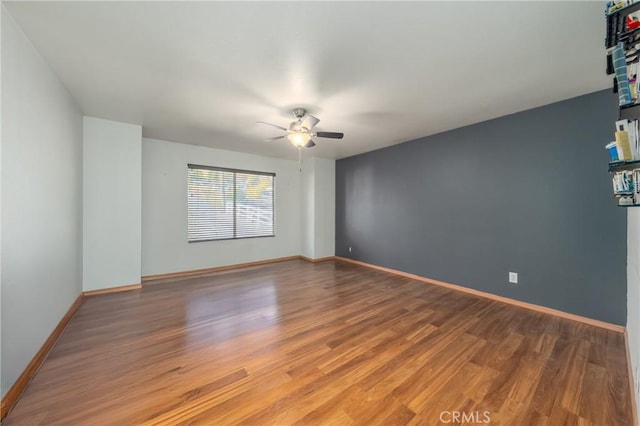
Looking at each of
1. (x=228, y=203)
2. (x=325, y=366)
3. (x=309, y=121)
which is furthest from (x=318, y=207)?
(x=325, y=366)

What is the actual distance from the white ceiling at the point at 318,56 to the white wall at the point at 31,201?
0.77 ft

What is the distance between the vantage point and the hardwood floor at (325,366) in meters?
1.43

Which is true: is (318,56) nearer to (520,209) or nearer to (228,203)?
(520,209)

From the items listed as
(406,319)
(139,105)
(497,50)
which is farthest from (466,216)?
(139,105)

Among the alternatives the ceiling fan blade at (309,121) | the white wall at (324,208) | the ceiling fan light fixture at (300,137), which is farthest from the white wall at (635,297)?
the white wall at (324,208)

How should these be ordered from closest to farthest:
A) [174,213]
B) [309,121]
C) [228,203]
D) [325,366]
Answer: [325,366] < [309,121] < [174,213] < [228,203]

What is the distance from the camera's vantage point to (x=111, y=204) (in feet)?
11.3

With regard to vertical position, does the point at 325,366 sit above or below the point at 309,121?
below

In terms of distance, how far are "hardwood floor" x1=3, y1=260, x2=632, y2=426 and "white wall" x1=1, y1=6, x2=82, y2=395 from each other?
36 cm

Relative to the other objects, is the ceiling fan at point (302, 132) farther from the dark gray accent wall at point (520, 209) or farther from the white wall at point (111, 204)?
the white wall at point (111, 204)

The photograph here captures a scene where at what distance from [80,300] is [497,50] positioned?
529 cm

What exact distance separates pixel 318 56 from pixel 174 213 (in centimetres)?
386

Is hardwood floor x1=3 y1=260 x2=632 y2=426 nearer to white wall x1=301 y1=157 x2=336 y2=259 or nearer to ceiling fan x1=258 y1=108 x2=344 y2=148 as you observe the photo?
ceiling fan x1=258 y1=108 x2=344 y2=148

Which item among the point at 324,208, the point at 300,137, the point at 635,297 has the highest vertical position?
the point at 300,137
